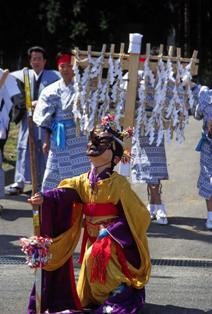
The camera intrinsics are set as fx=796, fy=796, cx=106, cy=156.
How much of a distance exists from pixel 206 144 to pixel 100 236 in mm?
3162

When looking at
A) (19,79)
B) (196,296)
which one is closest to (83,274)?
(196,296)

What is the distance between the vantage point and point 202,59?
31.1m

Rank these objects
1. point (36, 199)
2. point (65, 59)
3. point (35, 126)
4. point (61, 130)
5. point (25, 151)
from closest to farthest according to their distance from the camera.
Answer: point (36, 199), point (65, 59), point (61, 130), point (35, 126), point (25, 151)

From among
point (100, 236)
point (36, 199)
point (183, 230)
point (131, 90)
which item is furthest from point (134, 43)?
point (36, 199)

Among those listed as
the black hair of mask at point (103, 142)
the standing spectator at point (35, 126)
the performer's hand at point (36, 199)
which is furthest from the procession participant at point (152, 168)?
the performer's hand at point (36, 199)

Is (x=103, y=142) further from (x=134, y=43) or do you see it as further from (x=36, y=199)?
(x=134, y=43)

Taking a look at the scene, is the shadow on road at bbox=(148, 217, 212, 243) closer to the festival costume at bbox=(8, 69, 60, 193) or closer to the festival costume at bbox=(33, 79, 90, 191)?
the festival costume at bbox=(33, 79, 90, 191)

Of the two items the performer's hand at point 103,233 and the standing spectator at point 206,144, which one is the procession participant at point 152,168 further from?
the performer's hand at point 103,233

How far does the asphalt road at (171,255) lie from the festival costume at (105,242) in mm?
336

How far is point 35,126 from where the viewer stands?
362 inches

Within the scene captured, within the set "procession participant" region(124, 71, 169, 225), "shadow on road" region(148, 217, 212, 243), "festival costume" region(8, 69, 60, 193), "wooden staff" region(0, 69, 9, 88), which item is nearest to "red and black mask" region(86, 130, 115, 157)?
"wooden staff" region(0, 69, 9, 88)

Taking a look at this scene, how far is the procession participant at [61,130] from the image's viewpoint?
7852mm

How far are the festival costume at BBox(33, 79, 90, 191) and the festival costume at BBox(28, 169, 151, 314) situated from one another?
2669mm

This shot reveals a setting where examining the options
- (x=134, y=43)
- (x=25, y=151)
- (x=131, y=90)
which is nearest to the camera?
(x=134, y=43)
